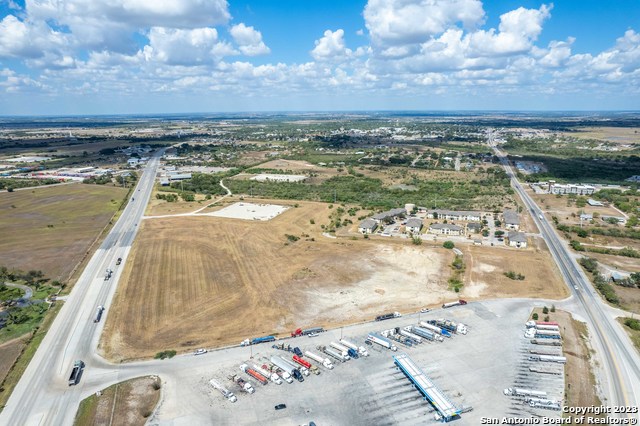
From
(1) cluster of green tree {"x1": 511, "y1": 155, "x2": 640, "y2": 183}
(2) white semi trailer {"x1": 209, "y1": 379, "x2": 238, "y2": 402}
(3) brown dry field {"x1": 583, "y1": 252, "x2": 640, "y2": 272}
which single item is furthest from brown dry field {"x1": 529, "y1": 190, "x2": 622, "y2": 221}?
(2) white semi trailer {"x1": 209, "y1": 379, "x2": 238, "y2": 402}

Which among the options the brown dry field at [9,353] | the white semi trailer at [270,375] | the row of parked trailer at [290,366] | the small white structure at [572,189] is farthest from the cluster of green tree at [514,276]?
the small white structure at [572,189]

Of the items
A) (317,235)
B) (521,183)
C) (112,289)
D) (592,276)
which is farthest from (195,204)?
(521,183)

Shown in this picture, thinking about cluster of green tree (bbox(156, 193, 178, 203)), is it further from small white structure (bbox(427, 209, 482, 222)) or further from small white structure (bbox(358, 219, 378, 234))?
small white structure (bbox(427, 209, 482, 222))

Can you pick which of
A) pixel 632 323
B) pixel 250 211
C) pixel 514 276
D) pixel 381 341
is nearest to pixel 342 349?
pixel 381 341

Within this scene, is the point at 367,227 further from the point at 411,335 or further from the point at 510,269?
the point at 411,335

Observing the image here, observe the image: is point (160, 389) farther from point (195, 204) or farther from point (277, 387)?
point (195, 204)
